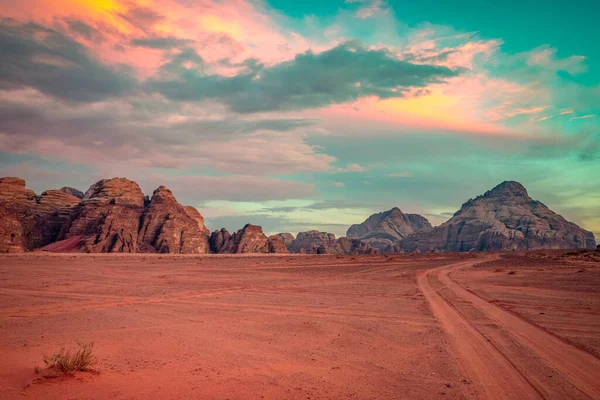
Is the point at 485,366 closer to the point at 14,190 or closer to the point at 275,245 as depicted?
the point at 275,245

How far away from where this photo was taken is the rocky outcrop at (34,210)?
94500 millimetres

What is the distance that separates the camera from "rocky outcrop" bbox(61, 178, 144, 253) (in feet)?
285

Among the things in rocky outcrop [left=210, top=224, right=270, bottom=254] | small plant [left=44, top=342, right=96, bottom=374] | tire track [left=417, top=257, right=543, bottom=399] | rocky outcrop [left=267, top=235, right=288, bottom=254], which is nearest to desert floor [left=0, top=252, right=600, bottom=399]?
tire track [left=417, top=257, right=543, bottom=399]

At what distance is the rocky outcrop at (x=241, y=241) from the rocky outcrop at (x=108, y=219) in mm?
26894

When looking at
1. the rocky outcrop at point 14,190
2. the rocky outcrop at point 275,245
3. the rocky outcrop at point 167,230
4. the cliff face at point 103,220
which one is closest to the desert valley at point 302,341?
the cliff face at point 103,220

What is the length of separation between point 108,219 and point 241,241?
139 ft

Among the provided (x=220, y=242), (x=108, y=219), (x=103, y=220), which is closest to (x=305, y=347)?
(x=108, y=219)

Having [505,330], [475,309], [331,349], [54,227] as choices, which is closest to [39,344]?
[331,349]

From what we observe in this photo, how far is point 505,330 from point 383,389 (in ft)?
21.6

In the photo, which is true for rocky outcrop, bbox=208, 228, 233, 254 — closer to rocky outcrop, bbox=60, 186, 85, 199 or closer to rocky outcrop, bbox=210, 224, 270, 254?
rocky outcrop, bbox=210, 224, 270, 254

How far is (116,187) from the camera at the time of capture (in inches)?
4210

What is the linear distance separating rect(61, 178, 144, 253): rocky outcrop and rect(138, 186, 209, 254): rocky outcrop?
2.56 metres

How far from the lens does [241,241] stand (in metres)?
122

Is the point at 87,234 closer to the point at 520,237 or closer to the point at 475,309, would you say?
the point at 475,309
